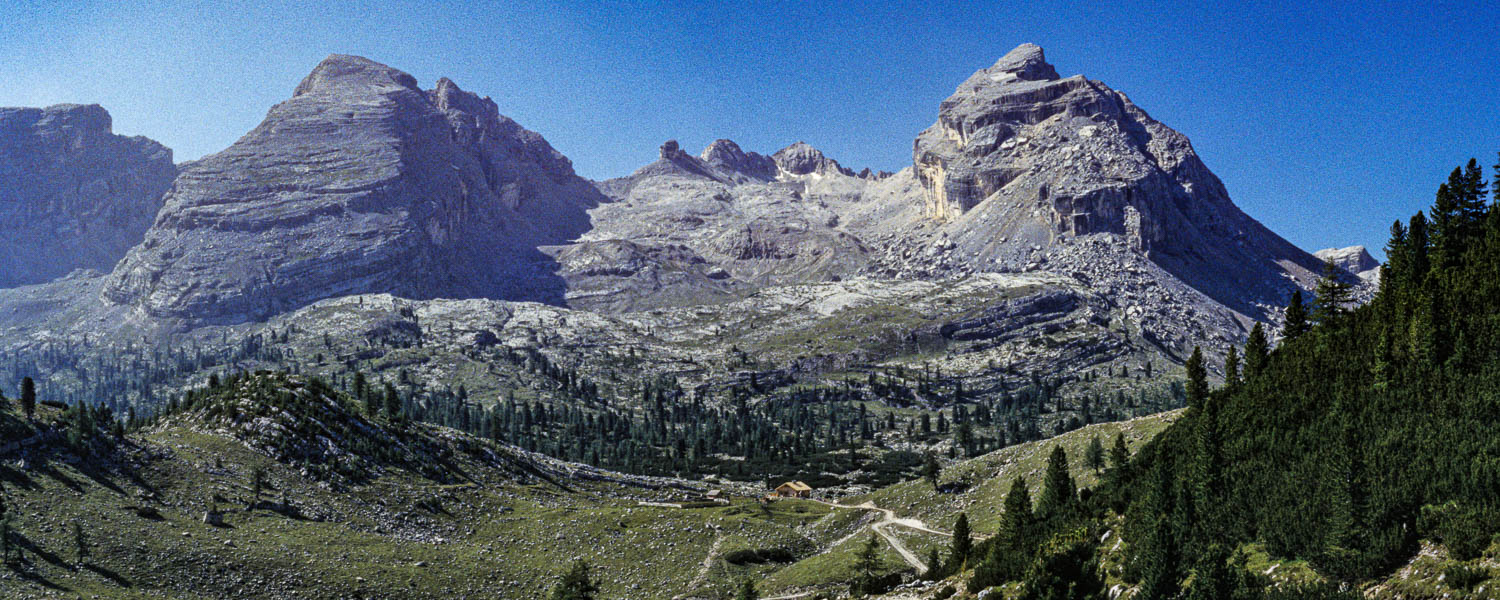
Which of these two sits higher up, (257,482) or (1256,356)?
(1256,356)

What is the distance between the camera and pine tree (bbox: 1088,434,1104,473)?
112 meters

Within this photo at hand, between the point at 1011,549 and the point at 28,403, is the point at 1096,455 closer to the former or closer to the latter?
the point at 1011,549

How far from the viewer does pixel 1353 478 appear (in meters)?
55.2

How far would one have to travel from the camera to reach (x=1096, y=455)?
11244cm

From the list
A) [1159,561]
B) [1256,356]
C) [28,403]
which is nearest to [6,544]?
[28,403]

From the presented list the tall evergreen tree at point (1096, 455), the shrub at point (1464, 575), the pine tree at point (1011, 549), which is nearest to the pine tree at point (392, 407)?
the tall evergreen tree at point (1096, 455)

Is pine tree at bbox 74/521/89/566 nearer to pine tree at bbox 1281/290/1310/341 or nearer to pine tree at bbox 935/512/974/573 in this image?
pine tree at bbox 935/512/974/573

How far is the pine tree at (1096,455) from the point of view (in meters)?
112

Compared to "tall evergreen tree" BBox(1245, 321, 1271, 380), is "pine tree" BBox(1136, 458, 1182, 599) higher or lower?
lower

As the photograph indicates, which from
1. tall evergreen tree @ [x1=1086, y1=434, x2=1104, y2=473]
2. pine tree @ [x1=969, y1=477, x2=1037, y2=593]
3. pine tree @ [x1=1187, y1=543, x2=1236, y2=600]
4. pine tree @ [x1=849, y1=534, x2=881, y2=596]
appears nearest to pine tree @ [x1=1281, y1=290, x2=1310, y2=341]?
tall evergreen tree @ [x1=1086, y1=434, x2=1104, y2=473]

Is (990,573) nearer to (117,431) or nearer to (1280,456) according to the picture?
(1280,456)

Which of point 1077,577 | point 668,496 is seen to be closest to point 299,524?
point 668,496

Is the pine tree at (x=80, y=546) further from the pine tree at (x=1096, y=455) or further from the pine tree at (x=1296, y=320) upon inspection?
the pine tree at (x=1296, y=320)

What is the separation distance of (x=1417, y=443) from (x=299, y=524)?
11016 cm
